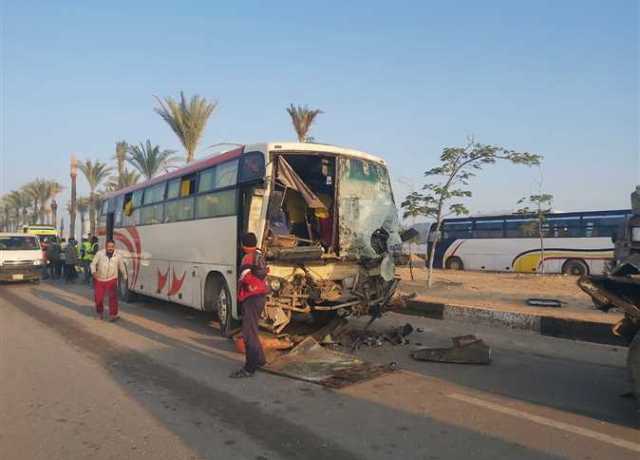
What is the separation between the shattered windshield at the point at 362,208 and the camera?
7969mm

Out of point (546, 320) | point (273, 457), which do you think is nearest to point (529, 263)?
point (546, 320)

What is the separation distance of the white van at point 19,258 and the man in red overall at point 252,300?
1521 cm

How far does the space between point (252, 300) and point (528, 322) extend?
6.13 meters

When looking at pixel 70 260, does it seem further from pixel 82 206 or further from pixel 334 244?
pixel 82 206

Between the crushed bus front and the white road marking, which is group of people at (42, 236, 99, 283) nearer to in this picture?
the crushed bus front

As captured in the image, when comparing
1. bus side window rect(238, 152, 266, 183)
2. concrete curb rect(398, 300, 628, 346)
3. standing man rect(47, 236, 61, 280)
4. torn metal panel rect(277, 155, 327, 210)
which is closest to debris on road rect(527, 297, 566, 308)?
concrete curb rect(398, 300, 628, 346)

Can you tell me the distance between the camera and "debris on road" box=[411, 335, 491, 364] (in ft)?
21.5

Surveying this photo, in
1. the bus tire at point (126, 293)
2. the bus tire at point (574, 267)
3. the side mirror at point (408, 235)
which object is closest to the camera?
the side mirror at point (408, 235)

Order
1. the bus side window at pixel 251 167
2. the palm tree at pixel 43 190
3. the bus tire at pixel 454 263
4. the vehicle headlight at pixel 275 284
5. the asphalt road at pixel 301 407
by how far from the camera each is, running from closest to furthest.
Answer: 1. the asphalt road at pixel 301 407
2. the vehicle headlight at pixel 275 284
3. the bus side window at pixel 251 167
4. the bus tire at pixel 454 263
5. the palm tree at pixel 43 190

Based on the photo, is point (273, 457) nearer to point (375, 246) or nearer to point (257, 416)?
point (257, 416)

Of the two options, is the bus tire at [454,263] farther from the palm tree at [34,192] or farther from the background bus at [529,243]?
the palm tree at [34,192]

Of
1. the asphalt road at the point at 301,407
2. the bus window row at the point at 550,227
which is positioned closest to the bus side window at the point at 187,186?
the asphalt road at the point at 301,407

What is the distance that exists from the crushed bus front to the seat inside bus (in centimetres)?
2

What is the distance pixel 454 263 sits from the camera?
28.1 meters
